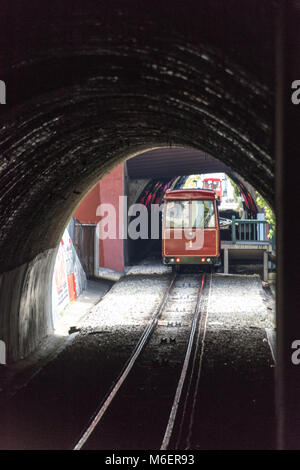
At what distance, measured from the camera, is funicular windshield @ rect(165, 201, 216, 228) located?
67.5ft

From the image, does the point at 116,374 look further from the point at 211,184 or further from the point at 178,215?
the point at 211,184

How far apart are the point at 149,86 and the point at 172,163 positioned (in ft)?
60.8

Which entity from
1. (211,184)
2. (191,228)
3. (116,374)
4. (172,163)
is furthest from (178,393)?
(211,184)

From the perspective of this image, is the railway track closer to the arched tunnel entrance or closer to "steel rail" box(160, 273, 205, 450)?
"steel rail" box(160, 273, 205, 450)

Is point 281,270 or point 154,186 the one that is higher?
point 154,186

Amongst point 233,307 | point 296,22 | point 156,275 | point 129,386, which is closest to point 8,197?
point 129,386

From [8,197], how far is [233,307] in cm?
863

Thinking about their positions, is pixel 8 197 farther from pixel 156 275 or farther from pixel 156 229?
pixel 156 229

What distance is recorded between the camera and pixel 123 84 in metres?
5.80

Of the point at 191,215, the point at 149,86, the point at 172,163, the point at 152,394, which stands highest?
the point at 172,163

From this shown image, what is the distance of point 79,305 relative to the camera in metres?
16.2

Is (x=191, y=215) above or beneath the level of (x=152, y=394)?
above

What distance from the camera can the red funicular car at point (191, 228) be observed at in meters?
20.4

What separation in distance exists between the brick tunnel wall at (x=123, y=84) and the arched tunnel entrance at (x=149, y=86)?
0.01 m
